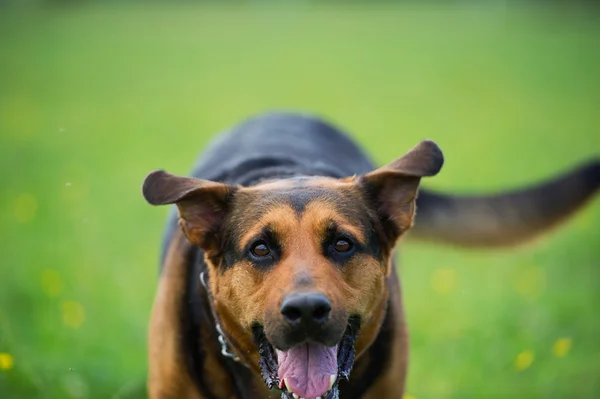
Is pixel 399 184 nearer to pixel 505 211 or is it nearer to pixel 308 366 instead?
pixel 308 366

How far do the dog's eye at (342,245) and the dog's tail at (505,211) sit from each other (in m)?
2.11

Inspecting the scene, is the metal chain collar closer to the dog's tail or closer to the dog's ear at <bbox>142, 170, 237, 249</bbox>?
the dog's ear at <bbox>142, 170, 237, 249</bbox>

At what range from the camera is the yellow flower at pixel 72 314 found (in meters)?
6.04

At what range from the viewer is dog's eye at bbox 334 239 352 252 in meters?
3.73

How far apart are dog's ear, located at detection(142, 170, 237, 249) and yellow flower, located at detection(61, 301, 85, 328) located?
7.75ft

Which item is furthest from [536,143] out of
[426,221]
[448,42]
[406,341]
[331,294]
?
[448,42]

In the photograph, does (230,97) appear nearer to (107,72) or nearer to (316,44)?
(107,72)

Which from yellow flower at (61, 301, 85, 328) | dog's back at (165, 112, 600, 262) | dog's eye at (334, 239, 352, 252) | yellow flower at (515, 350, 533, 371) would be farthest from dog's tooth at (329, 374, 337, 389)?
yellow flower at (61, 301, 85, 328)

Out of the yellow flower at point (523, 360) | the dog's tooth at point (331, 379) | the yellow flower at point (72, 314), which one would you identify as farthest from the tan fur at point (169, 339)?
the yellow flower at point (523, 360)

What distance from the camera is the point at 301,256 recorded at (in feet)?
11.8

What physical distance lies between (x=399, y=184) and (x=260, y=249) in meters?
0.74

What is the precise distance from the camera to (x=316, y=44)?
27.8 metres

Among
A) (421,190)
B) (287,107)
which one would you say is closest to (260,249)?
(421,190)

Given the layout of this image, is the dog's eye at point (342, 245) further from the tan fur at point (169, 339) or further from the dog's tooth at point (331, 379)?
the tan fur at point (169, 339)
